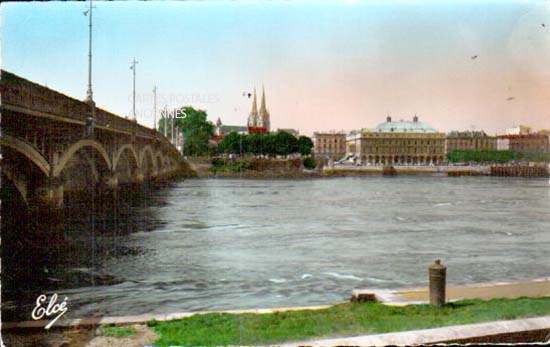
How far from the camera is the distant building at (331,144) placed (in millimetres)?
123675

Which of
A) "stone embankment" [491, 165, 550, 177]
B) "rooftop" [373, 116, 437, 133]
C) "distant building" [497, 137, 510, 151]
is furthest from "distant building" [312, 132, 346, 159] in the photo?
"distant building" [497, 137, 510, 151]

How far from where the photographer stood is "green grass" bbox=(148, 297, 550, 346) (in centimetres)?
855

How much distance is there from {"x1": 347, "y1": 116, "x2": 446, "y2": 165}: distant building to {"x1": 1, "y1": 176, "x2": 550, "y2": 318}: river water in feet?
243

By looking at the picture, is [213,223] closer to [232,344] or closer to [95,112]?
[95,112]

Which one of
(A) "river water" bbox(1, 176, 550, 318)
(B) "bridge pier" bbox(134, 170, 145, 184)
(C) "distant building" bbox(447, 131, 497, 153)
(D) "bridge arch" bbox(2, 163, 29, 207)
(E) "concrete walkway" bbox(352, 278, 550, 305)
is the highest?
(C) "distant building" bbox(447, 131, 497, 153)

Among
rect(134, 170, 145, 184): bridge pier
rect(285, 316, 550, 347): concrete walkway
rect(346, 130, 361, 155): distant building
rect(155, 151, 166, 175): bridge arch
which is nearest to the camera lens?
rect(285, 316, 550, 347): concrete walkway

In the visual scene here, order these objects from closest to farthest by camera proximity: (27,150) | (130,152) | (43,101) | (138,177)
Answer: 1. (43,101)
2. (27,150)
3. (130,152)
4. (138,177)

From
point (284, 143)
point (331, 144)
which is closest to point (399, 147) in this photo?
point (331, 144)

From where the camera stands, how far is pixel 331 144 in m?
126

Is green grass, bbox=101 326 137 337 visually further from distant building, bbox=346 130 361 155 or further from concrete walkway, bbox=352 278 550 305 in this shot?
distant building, bbox=346 130 361 155

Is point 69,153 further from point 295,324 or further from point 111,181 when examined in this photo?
point 295,324

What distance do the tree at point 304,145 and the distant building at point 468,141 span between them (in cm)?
2599

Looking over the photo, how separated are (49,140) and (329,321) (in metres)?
15.8

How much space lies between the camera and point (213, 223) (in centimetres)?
3089
